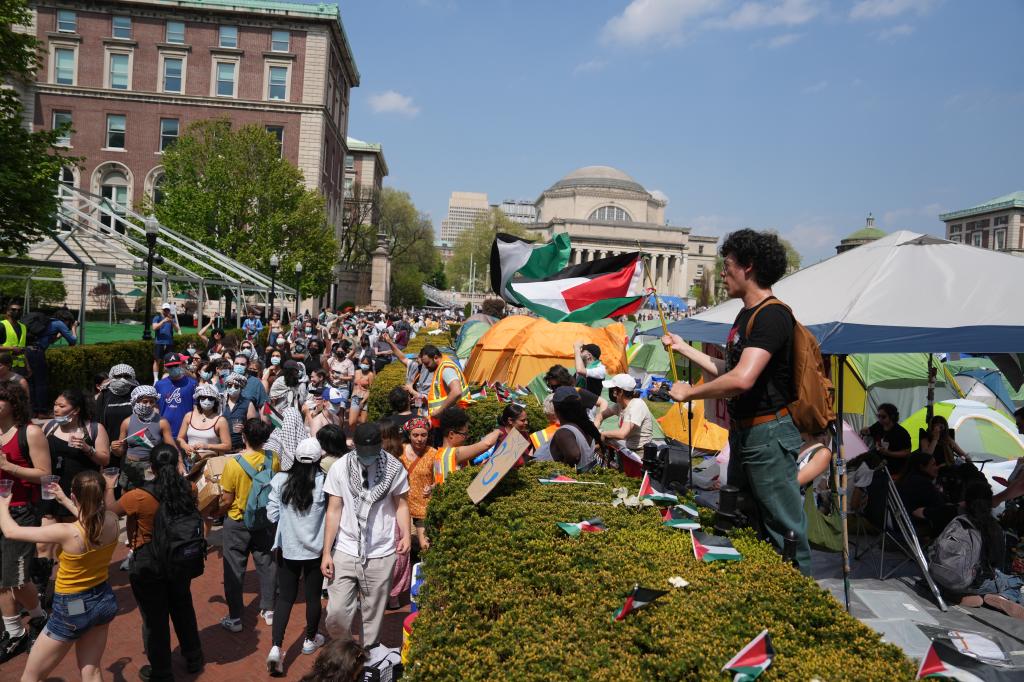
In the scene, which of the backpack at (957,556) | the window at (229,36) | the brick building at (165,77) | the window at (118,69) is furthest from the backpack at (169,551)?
the window at (118,69)

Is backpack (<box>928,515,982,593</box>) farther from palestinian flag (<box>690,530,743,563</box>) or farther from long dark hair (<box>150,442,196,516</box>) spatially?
long dark hair (<box>150,442,196,516</box>)

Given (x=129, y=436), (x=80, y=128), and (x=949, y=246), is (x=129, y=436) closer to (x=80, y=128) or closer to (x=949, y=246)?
(x=949, y=246)

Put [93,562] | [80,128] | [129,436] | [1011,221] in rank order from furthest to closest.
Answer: [1011,221] < [80,128] < [129,436] < [93,562]

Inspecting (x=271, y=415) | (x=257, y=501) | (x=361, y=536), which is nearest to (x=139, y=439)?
(x=271, y=415)

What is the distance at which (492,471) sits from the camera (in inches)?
185

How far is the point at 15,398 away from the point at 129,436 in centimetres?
212

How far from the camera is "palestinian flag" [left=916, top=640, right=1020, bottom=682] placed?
2.52 meters

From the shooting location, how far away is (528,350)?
1539cm

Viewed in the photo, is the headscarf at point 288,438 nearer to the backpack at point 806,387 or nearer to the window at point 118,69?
the backpack at point 806,387

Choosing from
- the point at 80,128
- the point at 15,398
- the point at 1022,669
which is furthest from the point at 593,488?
the point at 80,128

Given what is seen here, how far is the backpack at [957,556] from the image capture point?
17.6ft

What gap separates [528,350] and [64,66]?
45.7 m

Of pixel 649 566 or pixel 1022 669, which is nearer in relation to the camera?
pixel 649 566

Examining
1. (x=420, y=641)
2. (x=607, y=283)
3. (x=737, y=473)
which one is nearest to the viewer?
(x=420, y=641)
